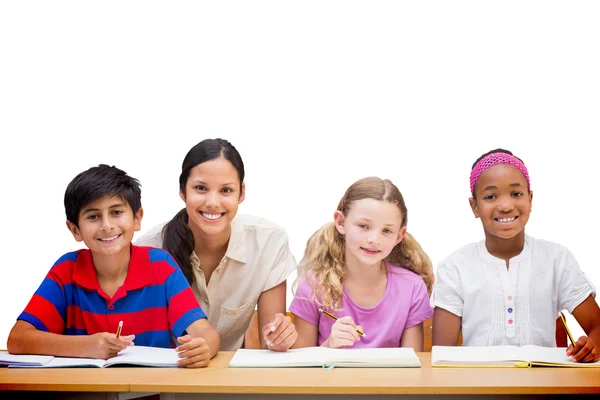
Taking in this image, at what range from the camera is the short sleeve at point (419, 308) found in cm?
269

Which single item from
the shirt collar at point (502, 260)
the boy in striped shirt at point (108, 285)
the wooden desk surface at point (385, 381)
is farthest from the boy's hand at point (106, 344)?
the shirt collar at point (502, 260)

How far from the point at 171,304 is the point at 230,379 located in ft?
1.82

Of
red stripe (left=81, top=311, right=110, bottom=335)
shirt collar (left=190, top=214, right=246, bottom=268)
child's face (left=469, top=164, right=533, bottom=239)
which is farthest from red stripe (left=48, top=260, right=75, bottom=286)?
child's face (left=469, top=164, right=533, bottom=239)

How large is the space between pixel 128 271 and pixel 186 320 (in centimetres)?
28

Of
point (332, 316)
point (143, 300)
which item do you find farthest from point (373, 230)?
point (143, 300)

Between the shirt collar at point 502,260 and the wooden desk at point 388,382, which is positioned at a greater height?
the shirt collar at point 502,260

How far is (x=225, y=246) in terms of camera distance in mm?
2867

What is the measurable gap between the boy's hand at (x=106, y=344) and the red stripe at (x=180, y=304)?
22 cm

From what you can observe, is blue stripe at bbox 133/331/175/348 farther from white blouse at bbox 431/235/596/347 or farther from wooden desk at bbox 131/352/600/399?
white blouse at bbox 431/235/596/347

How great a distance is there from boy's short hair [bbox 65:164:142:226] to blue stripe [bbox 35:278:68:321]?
0.21 m

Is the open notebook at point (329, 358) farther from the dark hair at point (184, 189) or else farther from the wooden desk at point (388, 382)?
the dark hair at point (184, 189)

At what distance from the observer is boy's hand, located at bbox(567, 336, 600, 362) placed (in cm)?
217

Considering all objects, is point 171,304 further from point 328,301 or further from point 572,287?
point 572,287

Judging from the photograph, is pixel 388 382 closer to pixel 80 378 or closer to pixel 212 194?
pixel 80 378
